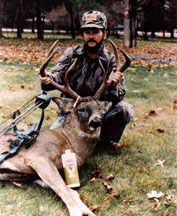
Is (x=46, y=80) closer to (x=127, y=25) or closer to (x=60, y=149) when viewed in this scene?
(x=60, y=149)

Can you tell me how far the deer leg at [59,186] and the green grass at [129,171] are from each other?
0.12 meters

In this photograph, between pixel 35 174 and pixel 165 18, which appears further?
pixel 165 18

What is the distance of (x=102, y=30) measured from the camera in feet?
14.1

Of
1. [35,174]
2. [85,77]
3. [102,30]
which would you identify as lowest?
[35,174]

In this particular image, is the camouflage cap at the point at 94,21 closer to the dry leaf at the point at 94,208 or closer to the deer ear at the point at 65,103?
the deer ear at the point at 65,103

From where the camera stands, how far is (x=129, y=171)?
3.94 m

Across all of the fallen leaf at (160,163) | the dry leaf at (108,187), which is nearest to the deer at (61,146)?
the dry leaf at (108,187)

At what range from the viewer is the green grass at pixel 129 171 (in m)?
3.16

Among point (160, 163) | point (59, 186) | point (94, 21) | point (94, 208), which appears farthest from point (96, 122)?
point (94, 21)

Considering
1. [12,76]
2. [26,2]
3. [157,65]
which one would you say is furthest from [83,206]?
[26,2]

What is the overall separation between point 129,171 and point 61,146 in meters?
0.91

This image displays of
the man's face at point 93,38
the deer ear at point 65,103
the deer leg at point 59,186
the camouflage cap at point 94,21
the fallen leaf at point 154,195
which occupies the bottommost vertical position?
the fallen leaf at point 154,195

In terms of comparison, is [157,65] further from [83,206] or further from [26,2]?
[26,2]

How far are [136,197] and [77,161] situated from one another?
0.78 metres
